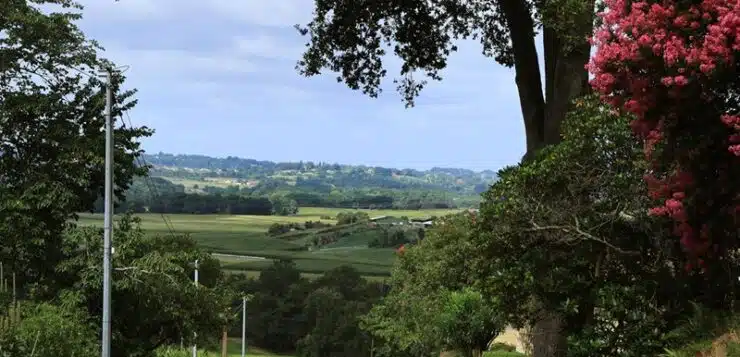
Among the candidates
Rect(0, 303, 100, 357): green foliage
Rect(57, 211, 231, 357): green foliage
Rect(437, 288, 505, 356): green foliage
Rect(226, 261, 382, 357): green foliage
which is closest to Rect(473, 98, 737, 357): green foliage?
Rect(0, 303, 100, 357): green foliage

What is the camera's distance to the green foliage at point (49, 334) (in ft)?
46.4

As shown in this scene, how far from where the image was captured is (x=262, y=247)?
5300 inches

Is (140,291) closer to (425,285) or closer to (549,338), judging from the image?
(425,285)

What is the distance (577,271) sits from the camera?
972 centimetres

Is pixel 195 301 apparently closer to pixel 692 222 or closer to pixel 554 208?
pixel 554 208

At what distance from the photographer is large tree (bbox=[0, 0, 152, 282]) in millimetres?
20875

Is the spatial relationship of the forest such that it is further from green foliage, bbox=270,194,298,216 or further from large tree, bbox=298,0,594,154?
green foliage, bbox=270,194,298,216

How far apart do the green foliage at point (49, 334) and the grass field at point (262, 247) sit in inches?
3365

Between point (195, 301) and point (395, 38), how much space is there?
13996 mm

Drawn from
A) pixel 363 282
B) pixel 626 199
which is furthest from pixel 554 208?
pixel 363 282

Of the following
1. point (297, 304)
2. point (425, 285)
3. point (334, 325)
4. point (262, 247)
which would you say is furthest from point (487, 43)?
point (262, 247)

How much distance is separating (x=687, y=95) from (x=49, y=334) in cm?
1389

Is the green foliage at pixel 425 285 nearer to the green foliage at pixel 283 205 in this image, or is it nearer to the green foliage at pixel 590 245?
the green foliage at pixel 590 245

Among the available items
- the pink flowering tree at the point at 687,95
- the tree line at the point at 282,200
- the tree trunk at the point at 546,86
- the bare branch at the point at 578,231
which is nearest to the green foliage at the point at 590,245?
the bare branch at the point at 578,231
